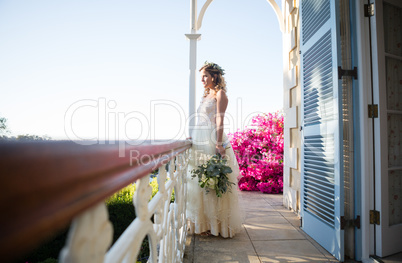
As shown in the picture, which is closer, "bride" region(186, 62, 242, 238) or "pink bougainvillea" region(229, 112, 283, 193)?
"bride" region(186, 62, 242, 238)

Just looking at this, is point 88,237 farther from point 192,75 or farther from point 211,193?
point 192,75

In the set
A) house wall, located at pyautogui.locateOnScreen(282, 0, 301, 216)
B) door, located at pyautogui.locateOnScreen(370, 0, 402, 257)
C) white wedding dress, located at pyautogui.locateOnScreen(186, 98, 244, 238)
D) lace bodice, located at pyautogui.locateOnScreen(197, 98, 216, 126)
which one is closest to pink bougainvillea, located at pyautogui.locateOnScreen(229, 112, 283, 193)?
house wall, located at pyautogui.locateOnScreen(282, 0, 301, 216)

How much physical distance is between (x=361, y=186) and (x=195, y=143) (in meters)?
1.55

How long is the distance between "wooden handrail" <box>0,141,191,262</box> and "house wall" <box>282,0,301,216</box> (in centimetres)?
336

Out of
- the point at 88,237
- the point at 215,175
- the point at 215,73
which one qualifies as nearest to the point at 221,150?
the point at 215,175

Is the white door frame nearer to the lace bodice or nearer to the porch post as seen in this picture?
the lace bodice

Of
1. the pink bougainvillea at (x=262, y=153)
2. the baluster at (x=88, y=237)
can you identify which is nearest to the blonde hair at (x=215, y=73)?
the baluster at (x=88, y=237)

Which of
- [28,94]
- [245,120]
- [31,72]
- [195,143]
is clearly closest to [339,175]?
[195,143]

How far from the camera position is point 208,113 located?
2605 millimetres

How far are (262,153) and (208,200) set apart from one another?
9.64 ft

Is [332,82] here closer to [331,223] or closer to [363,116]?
[363,116]

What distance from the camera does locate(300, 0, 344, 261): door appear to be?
2053 millimetres

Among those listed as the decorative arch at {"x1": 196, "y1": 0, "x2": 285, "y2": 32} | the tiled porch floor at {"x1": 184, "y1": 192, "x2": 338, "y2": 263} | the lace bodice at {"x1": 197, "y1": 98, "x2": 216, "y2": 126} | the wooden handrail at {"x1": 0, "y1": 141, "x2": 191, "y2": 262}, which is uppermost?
the decorative arch at {"x1": 196, "y1": 0, "x2": 285, "y2": 32}

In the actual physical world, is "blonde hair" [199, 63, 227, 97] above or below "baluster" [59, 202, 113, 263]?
above
